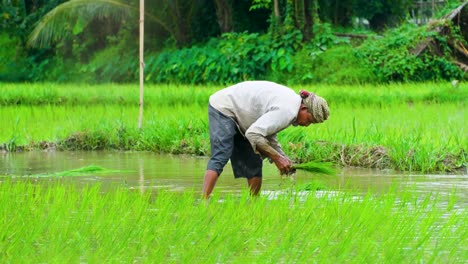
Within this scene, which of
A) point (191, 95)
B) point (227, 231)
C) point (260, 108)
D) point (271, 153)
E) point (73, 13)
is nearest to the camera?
point (227, 231)

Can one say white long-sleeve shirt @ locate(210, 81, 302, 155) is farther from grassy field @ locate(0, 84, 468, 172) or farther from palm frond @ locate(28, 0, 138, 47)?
palm frond @ locate(28, 0, 138, 47)

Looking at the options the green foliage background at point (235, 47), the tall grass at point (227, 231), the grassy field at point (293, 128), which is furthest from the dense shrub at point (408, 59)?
the tall grass at point (227, 231)

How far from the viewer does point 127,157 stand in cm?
927

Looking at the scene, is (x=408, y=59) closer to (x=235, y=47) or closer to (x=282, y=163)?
(x=235, y=47)

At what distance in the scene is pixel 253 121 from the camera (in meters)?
5.79

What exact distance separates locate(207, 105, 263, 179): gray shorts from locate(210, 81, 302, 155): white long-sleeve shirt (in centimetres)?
5

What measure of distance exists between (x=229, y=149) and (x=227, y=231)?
4.56ft

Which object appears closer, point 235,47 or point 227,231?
point 227,231

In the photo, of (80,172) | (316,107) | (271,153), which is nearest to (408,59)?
(80,172)

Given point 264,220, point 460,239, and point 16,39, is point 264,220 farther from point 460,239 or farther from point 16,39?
point 16,39

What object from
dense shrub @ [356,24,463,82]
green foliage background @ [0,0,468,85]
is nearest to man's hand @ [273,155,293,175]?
green foliage background @ [0,0,468,85]

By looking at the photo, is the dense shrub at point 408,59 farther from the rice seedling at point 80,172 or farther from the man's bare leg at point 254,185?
the man's bare leg at point 254,185

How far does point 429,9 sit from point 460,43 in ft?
21.3

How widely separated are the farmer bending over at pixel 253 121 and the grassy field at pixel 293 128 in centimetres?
208
